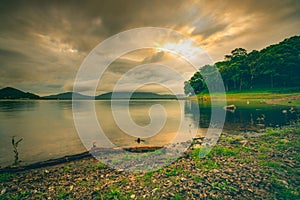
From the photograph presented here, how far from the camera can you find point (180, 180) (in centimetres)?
680

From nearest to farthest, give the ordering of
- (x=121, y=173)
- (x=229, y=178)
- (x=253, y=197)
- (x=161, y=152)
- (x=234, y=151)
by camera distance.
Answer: (x=253, y=197) < (x=229, y=178) < (x=121, y=173) < (x=234, y=151) < (x=161, y=152)

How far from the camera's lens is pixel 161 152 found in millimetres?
10945

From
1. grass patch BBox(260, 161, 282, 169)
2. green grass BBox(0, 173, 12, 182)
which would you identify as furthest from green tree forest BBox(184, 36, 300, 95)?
green grass BBox(0, 173, 12, 182)

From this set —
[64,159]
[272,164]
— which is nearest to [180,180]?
[272,164]

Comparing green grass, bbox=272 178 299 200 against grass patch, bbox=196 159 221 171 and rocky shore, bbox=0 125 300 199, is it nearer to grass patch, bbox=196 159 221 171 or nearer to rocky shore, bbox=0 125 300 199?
rocky shore, bbox=0 125 300 199

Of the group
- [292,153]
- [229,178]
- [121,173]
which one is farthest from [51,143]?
[292,153]

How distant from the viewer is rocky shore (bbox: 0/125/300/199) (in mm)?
5875

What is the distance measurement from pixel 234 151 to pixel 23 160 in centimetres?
1449

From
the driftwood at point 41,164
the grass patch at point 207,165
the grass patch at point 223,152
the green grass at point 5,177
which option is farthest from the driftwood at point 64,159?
the grass patch at point 223,152

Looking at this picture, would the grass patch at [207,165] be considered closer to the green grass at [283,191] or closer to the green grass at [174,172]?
the green grass at [174,172]

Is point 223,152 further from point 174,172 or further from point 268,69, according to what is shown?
point 268,69

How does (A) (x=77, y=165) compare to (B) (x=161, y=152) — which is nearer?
(A) (x=77, y=165)

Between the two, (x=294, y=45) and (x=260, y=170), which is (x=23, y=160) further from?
(x=294, y=45)

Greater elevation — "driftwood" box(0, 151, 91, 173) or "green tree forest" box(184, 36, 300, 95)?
"green tree forest" box(184, 36, 300, 95)
